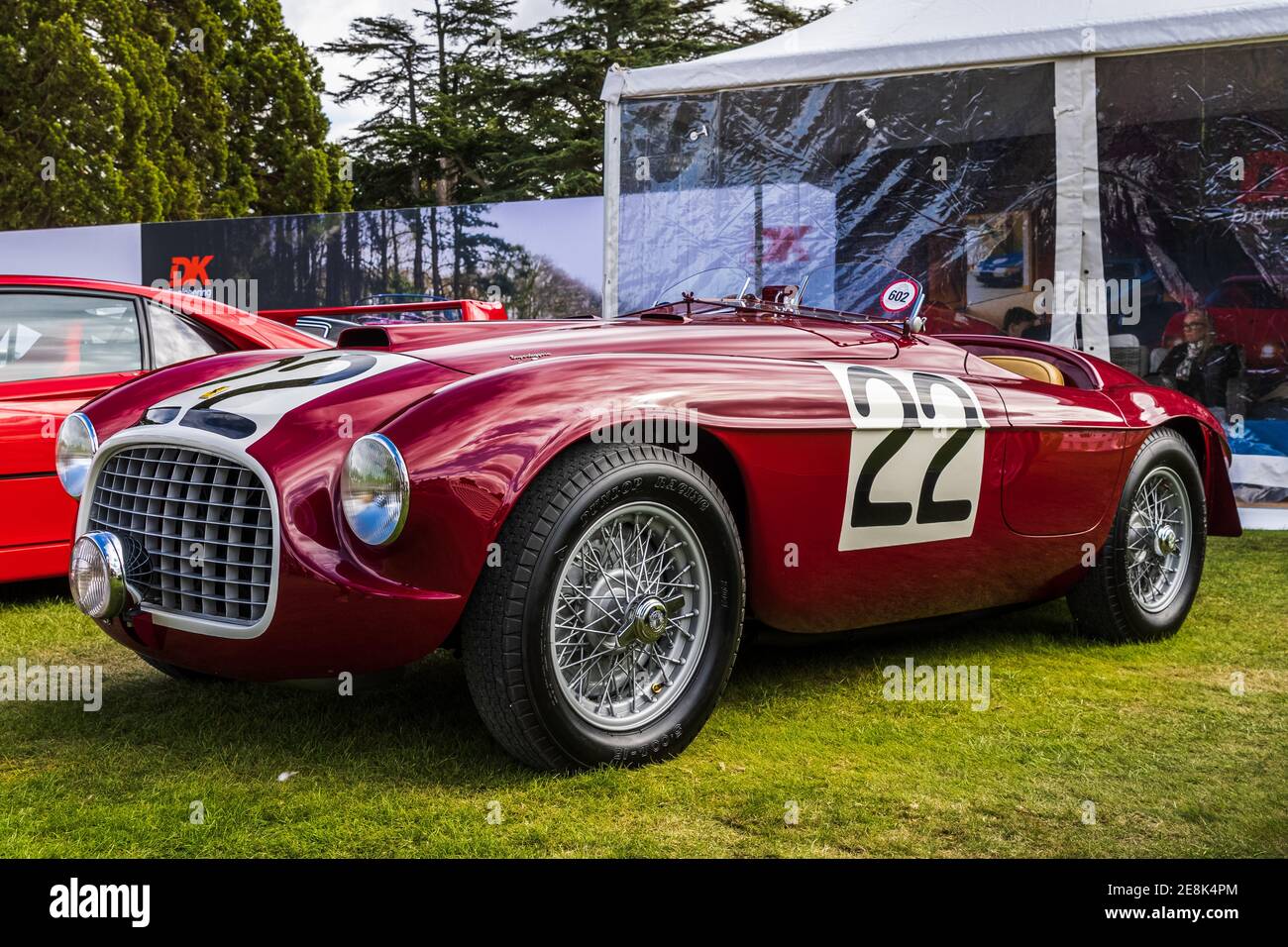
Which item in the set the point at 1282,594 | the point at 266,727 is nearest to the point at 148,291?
the point at 266,727

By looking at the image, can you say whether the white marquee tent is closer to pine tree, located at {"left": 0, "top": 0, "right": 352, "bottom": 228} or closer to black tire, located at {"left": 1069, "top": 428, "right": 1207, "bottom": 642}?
black tire, located at {"left": 1069, "top": 428, "right": 1207, "bottom": 642}

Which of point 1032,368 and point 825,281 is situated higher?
point 825,281

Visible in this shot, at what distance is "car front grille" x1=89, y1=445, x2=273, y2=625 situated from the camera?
256cm

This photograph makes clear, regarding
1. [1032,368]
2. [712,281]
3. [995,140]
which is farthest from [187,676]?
[995,140]

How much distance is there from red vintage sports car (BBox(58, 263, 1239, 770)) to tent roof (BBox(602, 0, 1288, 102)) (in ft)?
12.8

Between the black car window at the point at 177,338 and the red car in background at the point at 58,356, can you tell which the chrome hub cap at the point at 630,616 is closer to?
the red car in background at the point at 58,356

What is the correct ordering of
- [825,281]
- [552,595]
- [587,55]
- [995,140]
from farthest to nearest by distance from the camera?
[587,55], [825,281], [995,140], [552,595]

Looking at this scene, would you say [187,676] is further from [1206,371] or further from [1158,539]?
[1206,371]

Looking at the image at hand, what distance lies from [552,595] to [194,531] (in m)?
0.79

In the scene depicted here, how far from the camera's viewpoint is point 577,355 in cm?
292

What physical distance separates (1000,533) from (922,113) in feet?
15.0

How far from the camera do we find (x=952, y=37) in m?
7.14

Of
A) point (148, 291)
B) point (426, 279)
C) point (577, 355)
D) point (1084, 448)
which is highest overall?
point (426, 279)

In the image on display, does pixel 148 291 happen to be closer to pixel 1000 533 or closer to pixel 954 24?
pixel 1000 533
